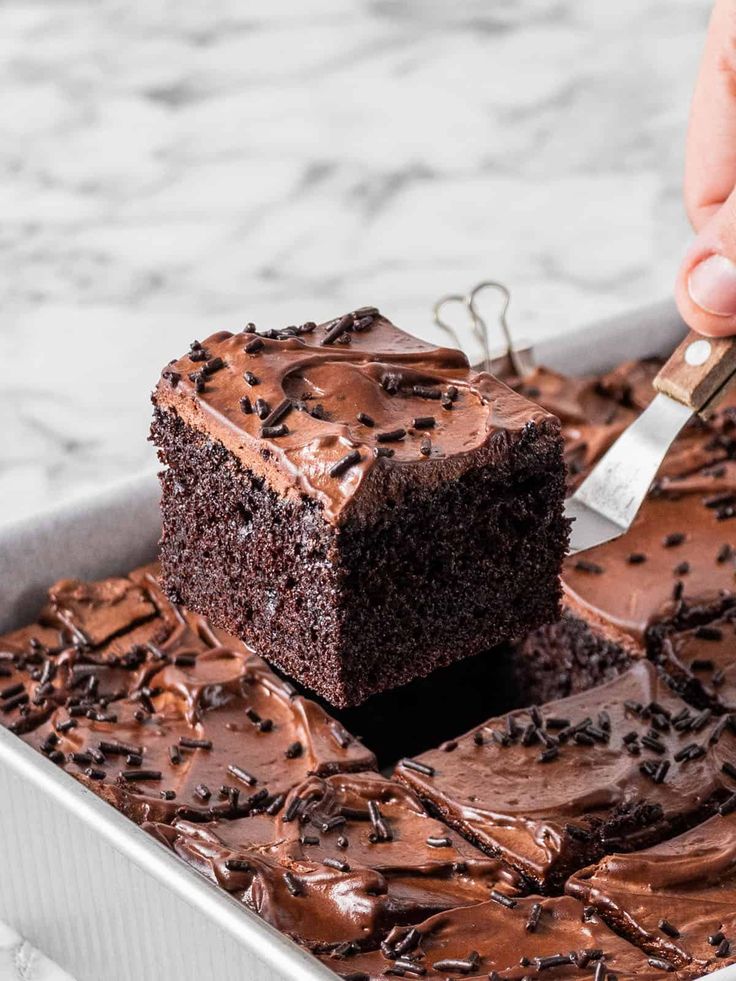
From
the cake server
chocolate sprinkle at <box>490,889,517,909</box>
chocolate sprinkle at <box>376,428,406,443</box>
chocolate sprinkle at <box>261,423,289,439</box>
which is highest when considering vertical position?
chocolate sprinkle at <box>261,423,289,439</box>

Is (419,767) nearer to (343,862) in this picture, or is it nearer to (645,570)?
(343,862)

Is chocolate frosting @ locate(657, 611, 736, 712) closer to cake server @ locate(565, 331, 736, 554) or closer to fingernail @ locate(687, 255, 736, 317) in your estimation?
cake server @ locate(565, 331, 736, 554)

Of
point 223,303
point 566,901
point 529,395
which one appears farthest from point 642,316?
point 566,901

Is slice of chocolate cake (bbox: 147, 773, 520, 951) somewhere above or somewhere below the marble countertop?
above

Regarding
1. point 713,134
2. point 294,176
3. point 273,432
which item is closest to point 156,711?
point 273,432

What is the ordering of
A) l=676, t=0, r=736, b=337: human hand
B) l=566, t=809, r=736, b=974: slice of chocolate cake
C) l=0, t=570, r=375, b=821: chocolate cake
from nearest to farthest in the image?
l=566, t=809, r=736, b=974: slice of chocolate cake
l=0, t=570, r=375, b=821: chocolate cake
l=676, t=0, r=736, b=337: human hand

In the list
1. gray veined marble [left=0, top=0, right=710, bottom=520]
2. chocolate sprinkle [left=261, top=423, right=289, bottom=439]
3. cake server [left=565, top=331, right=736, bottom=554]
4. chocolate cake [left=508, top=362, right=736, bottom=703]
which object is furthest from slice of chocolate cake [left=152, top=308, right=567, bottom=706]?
gray veined marble [left=0, top=0, right=710, bottom=520]
